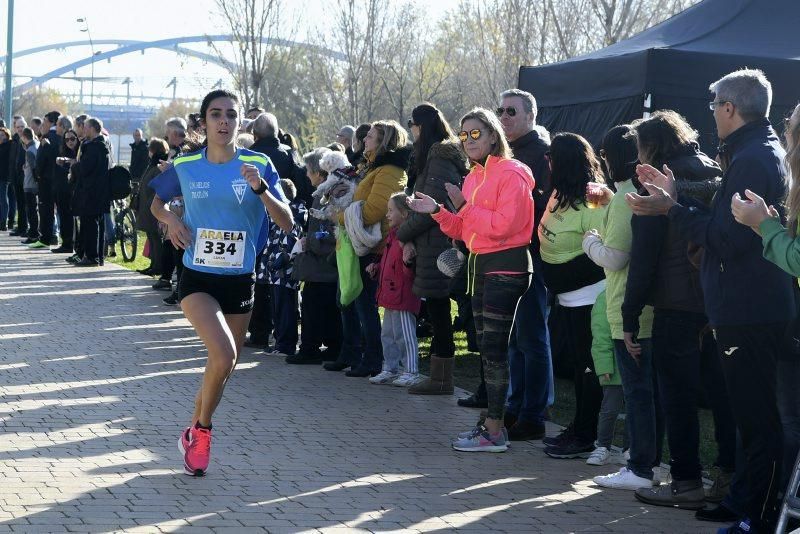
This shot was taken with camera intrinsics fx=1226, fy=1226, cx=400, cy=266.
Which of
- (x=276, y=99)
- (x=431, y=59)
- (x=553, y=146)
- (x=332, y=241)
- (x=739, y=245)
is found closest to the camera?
(x=739, y=245)

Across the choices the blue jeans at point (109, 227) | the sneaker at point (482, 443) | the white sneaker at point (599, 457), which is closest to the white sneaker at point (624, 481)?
the white sneaker at point (599, 457)

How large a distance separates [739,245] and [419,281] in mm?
4106

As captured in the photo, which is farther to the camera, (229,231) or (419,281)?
(419,281)

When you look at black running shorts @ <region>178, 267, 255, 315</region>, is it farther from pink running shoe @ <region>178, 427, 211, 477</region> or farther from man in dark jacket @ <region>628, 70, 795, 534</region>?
man in dark jacket @ <region>628, 70, 795, 534</region>

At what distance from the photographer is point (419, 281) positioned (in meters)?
9.48

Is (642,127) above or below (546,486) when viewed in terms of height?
above

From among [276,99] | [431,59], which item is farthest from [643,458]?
[276,99]

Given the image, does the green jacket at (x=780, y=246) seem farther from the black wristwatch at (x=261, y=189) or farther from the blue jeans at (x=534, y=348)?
the blue jeans at (x=534, y=348)

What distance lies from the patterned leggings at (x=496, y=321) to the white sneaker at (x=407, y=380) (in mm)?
2247

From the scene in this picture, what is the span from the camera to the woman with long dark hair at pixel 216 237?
6.86 m

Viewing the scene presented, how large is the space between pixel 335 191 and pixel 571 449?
3646mm

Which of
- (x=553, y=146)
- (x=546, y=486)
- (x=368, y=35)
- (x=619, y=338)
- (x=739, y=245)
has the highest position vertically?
(x=368, y=35)

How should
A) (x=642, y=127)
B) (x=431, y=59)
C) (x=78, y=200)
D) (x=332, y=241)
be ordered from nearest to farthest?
(x=642, y=127)
(x=332, y=241)
(x=78, y=200)
(x=431, y=59)

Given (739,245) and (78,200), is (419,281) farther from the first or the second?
(78,200)
